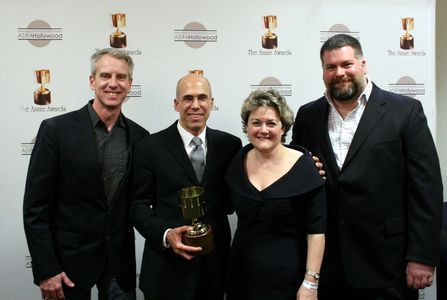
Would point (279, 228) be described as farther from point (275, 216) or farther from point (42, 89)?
point (42, 89)

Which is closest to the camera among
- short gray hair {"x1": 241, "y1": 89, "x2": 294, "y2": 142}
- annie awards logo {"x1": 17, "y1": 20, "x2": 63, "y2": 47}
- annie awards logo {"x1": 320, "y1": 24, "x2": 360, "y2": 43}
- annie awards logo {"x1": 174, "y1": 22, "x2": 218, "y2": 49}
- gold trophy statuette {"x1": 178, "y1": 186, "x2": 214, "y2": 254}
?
gold trophy statuette {"x1": 178, "y1": 186, "x2": 214, "y2": 254}

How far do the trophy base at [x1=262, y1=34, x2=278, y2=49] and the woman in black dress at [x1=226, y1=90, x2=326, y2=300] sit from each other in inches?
37.1

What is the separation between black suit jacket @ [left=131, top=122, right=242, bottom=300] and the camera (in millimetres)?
1567

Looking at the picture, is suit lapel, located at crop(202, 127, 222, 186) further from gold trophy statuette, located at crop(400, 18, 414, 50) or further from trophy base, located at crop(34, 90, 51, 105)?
gold trophy statuette, located at crop(400, 18, 414, 50)

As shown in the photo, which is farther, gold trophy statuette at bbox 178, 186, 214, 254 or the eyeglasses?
the eyeglasses

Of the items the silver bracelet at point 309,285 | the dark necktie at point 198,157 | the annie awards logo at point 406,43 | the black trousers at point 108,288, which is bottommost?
the black trousers at point 108,288

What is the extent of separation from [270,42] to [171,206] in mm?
1368

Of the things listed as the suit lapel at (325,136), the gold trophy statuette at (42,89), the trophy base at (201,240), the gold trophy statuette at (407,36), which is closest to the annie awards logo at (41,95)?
the gold trophy statuette at (42,89)

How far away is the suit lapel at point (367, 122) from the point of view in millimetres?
1589

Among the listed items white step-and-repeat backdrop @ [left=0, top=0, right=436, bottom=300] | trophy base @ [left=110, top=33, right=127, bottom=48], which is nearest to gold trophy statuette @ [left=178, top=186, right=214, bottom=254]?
white step-and-repeat backdrop @ [left=0, top=0, right=436, bottom=300]

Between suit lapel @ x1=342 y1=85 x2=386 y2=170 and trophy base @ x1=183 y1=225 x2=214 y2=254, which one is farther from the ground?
suit lapel @ x1=342 y1=85 x2=386 y2=170

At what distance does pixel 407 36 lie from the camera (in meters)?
2.49

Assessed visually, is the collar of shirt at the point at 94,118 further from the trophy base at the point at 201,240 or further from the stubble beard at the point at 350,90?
the stubble beard at the point at 350,90

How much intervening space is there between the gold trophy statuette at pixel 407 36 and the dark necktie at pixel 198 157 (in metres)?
1.74
